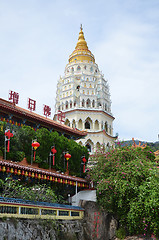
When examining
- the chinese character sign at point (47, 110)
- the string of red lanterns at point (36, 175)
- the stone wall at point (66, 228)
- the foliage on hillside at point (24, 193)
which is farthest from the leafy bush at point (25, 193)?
the chinese character sign at point (47, 110)

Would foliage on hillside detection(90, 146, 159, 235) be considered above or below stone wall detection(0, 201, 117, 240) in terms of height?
above

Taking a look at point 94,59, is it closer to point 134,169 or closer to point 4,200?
point 134,169

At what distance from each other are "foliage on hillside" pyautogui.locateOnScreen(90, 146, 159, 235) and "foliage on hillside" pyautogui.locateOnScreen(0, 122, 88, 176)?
11.6 feet

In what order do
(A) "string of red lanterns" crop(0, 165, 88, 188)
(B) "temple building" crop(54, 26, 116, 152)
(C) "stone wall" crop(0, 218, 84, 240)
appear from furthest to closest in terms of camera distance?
1. (B) "temple building" crop(54, 26, 116, 152)
2. (A) "string of red lanterns" crop(0, 165, 88, 188)
3. (C) "stone wall" crop(0, 218, 84, 240)

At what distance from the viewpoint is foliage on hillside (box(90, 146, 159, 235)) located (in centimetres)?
1582

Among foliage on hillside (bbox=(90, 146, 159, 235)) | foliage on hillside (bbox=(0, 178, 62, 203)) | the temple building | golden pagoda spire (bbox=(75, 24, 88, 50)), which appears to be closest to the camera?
foliage on hillside (bbox=(0, 178, 62, 203))

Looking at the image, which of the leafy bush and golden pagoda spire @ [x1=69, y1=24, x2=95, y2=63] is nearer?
the leafy bush

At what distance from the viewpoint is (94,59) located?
46.3m

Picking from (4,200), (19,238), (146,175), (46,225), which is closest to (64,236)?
(46,225)

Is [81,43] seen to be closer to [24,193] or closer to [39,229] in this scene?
[24,193]

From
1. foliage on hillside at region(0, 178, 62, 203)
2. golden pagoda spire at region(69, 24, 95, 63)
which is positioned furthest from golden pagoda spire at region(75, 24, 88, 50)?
foliage on hillside at region(0, 178, 62, 203)

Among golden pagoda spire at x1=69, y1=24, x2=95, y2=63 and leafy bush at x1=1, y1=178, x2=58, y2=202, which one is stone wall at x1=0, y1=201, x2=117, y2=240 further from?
golden pagoda spire at x1=69, y1=24, x2=95, y2=63

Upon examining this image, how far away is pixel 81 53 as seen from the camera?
1785 inches

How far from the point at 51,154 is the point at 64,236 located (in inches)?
264
